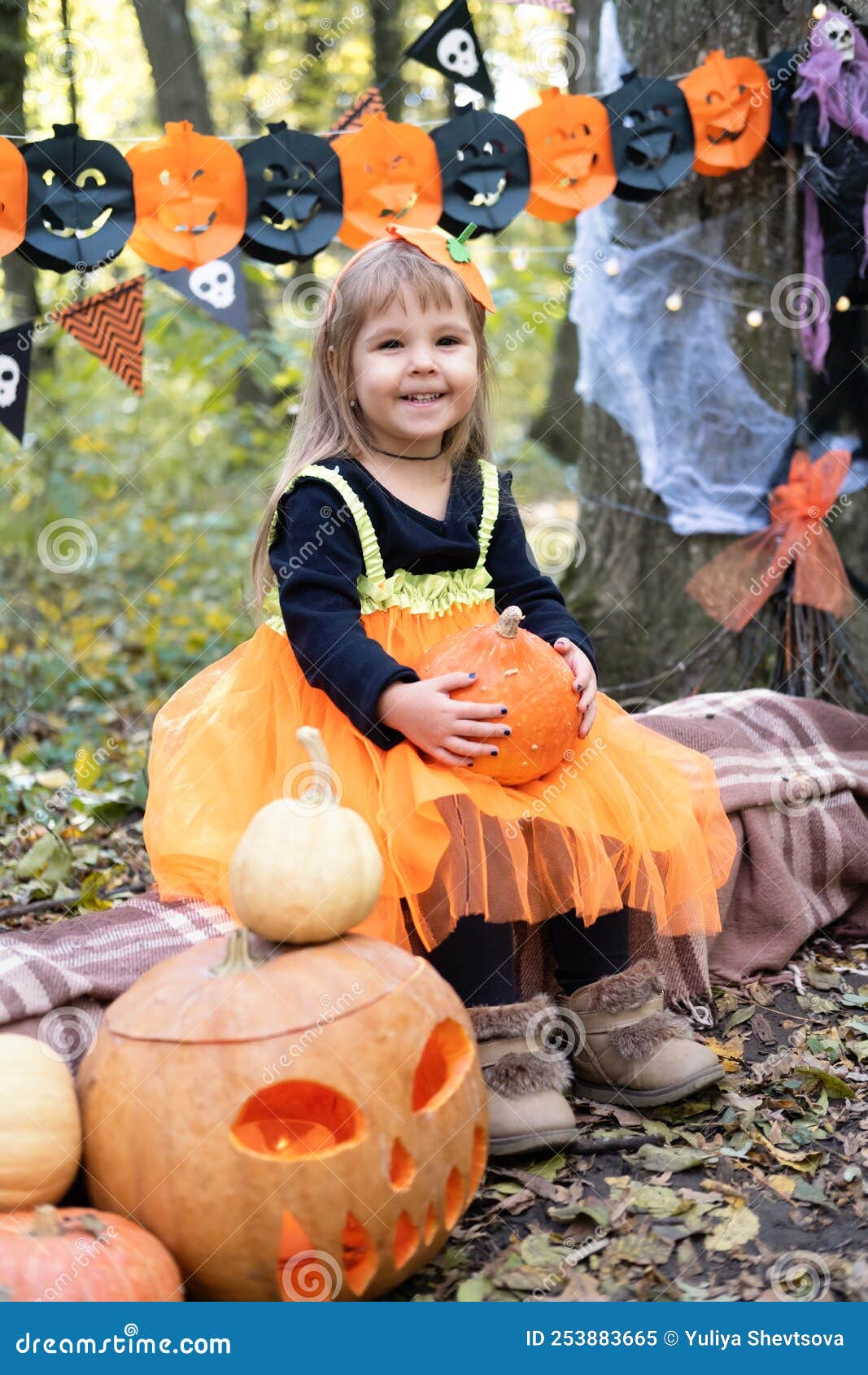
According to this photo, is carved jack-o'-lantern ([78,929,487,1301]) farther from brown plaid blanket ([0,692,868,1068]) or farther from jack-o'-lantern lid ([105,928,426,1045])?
brown plaid blanket ([0,692,868,1068])

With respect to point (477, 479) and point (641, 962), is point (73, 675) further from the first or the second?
point (641, 962)

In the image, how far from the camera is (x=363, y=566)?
2.49 meters

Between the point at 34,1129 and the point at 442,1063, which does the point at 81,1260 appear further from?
the point at 442,1063

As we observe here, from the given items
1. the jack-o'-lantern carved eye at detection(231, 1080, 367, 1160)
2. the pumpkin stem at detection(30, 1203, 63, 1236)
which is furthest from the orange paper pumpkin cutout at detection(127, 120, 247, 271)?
the pumpkin stem at detection(30, 1203, 63, 1236)

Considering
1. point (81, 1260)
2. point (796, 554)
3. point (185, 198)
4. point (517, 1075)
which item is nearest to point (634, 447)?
point (796, 554)

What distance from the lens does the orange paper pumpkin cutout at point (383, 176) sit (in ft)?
10.4

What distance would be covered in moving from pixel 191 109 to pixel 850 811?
5.70 metres

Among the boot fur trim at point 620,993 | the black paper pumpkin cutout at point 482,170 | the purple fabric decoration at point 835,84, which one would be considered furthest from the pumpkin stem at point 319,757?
the purple fabric decoration at point 835,84

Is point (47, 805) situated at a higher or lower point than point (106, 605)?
lower

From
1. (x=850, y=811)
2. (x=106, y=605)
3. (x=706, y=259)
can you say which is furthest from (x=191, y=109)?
(x=850, y=811)

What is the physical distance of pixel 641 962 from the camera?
2359 millimetres

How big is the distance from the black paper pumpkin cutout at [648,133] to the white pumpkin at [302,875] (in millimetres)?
2303

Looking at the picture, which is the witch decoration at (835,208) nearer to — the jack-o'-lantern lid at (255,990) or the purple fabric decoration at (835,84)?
the purple fabric decoration at (835,84)

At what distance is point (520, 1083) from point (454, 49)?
2.55 m
